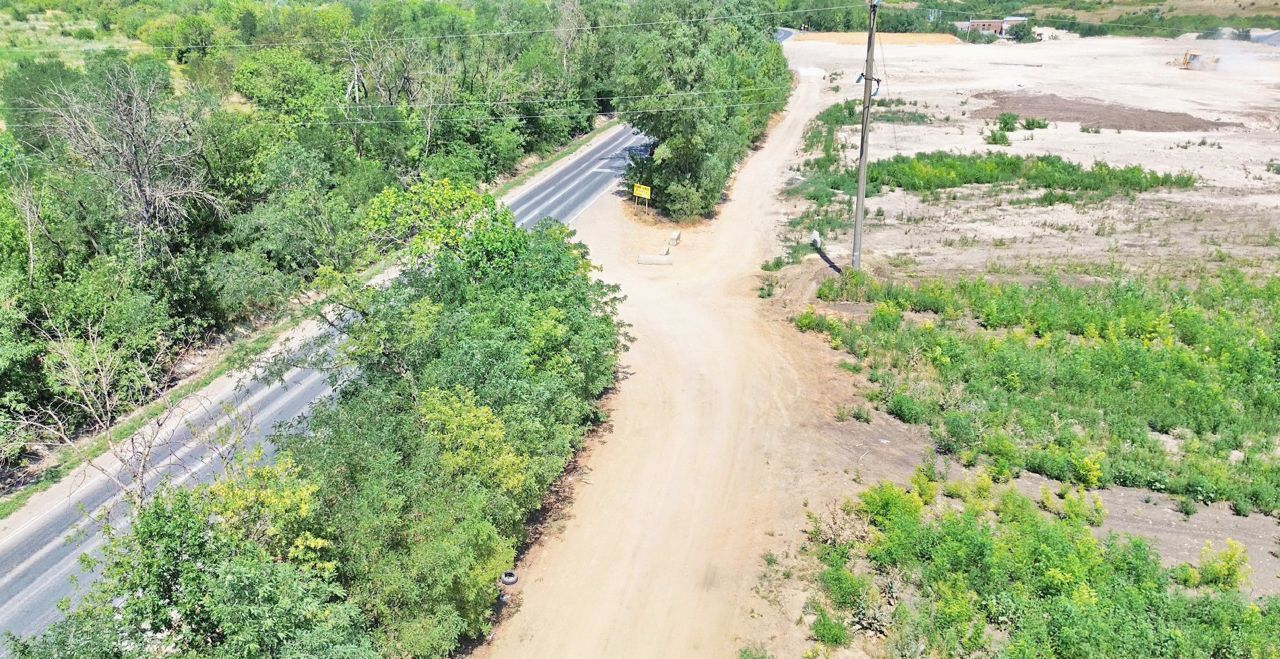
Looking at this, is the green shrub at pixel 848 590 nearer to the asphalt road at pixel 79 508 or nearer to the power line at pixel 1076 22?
the asphalt road at pixel 79 508

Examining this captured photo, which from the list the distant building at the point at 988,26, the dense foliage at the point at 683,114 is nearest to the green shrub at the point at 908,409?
the dense foliage at the point at 683,114

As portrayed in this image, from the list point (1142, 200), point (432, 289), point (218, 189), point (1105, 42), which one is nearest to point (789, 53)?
point (1105, 42)

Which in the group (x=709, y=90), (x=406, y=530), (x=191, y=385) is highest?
(x=709, y=90)

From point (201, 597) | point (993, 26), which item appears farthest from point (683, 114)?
point (993, 26)

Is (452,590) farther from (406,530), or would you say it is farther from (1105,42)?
(1105,42)

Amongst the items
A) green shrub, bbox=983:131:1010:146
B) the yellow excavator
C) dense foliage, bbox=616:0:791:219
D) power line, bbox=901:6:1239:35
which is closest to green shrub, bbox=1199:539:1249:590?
dense foliage, bbox=616:0:791:219

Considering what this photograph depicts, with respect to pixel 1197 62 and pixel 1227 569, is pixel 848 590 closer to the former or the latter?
pixel 1227 569
